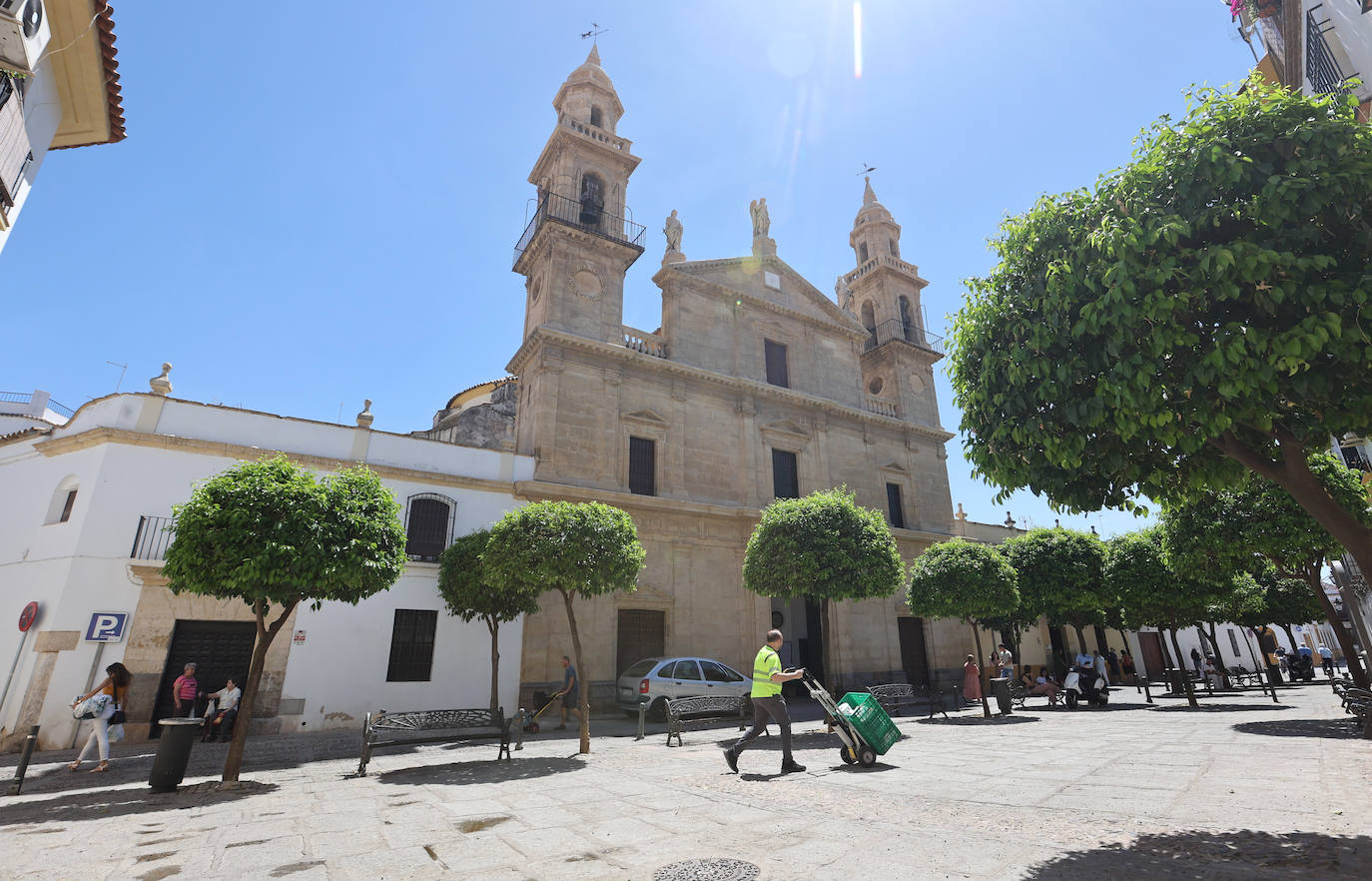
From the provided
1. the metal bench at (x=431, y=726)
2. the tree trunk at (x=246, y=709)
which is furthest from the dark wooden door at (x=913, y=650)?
the tree trunk at (x=246, y=709)

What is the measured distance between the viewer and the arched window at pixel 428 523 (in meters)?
15.3

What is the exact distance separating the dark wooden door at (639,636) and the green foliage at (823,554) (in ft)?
15.6

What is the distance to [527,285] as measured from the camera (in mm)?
21812

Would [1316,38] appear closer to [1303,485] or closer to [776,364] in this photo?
[1303,485]

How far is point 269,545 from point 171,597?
7.21 metres

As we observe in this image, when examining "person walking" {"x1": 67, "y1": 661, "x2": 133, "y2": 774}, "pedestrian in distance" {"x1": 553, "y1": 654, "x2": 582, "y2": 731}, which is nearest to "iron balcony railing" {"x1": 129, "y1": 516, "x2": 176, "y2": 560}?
"person walking" {"x1": 67, "y1": 661, "x2": 133, "y2": 774}

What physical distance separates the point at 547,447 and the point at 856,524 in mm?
8651

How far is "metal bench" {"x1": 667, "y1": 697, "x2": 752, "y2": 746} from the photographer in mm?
10719

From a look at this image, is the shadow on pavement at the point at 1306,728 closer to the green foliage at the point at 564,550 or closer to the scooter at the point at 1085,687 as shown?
the scooter at the point at 1085,687

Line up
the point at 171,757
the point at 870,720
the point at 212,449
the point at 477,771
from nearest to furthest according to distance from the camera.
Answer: the point at 171,757, the point at 870,720, the point at 477,771, the point at 212,449

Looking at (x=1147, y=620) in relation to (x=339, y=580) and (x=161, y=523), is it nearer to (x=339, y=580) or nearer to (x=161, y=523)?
(x=339, y=580)

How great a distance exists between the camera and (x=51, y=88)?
7840mm

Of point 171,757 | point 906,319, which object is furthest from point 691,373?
point 171,757

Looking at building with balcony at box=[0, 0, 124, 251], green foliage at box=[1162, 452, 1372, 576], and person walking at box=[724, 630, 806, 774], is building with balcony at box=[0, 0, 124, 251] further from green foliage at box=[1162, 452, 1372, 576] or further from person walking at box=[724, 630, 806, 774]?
green foliage at box=[1162, 452, 1372, 576]
